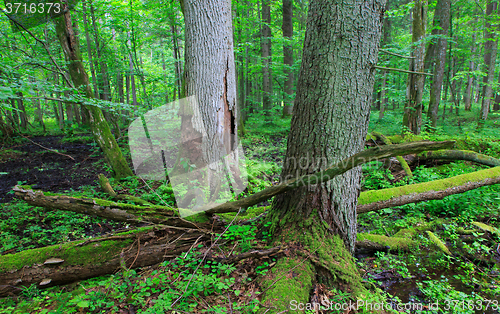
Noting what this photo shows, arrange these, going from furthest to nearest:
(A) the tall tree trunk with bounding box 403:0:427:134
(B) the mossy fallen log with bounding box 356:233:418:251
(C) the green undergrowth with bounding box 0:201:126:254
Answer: (A) the tall tree trunk with bounding box 403:0:427:134, (C) the green undergrowth with bounding box 0:201:126:254, (B) the mossy fallen log with bounding box 356:233:418:251

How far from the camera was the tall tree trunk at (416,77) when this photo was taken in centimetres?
658

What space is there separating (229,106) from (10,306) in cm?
391

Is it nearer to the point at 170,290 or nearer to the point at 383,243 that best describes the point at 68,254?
the point at 170,290

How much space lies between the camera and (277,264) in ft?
7.29

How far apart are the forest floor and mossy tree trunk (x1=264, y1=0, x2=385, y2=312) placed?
0.26 m

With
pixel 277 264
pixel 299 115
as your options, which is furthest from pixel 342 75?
pixel 277 264

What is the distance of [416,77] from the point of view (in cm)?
682

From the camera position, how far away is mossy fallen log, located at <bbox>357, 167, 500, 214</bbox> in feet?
11.7

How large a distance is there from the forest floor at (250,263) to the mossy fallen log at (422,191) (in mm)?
329

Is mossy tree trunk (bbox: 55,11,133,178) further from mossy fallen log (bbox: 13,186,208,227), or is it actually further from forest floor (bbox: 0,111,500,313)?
mossy fallen log (bbox: 13,186,208,227)

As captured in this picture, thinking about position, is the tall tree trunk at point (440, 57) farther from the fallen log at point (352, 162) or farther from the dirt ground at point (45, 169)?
the dirt ground at point (45, 169)

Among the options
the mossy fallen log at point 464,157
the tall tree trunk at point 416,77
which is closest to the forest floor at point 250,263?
the mossy fallen log at point 464,157

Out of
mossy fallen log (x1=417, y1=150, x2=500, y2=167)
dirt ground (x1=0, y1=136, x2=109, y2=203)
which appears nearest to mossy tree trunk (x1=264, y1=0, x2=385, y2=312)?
mossy fallen log (x1=417, y1=150, x2=500, y2=167)

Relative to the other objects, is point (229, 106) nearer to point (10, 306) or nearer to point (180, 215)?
point (180, 215)
